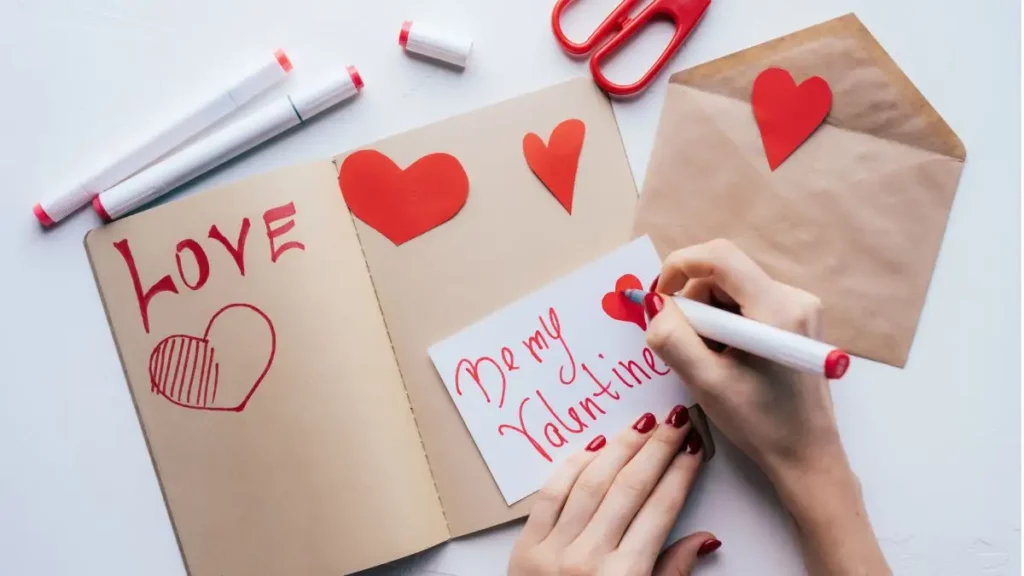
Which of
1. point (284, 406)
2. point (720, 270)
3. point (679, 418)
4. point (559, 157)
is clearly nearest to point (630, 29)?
point (559, 157)

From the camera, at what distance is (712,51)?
0.66 metres

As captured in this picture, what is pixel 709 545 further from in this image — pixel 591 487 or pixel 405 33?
pixel 405 33

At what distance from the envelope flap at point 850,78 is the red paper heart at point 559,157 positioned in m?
0.10

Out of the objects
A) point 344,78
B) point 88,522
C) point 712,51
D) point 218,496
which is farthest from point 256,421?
point 712,51

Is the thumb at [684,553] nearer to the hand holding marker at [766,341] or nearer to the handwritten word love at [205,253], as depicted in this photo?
the hand holding marker at [766,341]

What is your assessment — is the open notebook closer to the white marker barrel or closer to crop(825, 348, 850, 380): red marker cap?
the white marker barrel

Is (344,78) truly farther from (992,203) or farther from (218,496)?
(992,203)

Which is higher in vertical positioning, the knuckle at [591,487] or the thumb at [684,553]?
the knuckle at [591,487]

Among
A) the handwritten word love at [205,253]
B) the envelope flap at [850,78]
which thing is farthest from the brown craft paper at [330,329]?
the envelope flap at [850,78]

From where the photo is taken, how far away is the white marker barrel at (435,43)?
0.64m

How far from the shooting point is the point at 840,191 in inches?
25.2

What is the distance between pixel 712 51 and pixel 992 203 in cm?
27

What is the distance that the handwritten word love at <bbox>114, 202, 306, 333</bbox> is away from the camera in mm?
638

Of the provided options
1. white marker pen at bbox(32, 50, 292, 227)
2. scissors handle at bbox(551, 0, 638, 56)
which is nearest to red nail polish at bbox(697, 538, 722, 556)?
scissors handle at bbox(551, 0, 638, 56)
